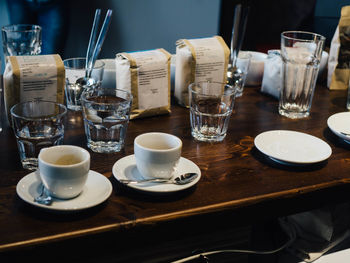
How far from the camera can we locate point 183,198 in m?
0.78

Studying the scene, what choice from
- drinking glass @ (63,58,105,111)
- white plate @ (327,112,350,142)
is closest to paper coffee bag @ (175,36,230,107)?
drinking glass @ (63,58,105,111)

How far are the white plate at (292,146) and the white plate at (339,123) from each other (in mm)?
63

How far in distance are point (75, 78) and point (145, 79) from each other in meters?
0.20

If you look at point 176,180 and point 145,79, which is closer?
point 176,180

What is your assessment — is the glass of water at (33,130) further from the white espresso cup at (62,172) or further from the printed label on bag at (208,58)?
the printed label on bag at (208,58)

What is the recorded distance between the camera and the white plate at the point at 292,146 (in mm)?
950

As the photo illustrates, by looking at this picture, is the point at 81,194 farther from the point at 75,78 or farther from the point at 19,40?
the point at 19,40

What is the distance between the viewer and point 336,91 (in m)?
1.52

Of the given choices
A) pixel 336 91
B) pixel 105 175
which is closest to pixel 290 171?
pixel 105 175

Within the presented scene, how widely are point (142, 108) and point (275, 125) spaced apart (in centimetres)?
38

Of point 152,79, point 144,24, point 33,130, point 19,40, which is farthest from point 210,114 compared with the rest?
point 144,24

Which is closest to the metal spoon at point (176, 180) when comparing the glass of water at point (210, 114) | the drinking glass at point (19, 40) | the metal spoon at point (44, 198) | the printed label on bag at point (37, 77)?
the metal spoon at point (44, 198)

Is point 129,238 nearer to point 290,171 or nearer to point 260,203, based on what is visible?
point 260,203

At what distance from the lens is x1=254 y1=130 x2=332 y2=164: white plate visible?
0.95 m
